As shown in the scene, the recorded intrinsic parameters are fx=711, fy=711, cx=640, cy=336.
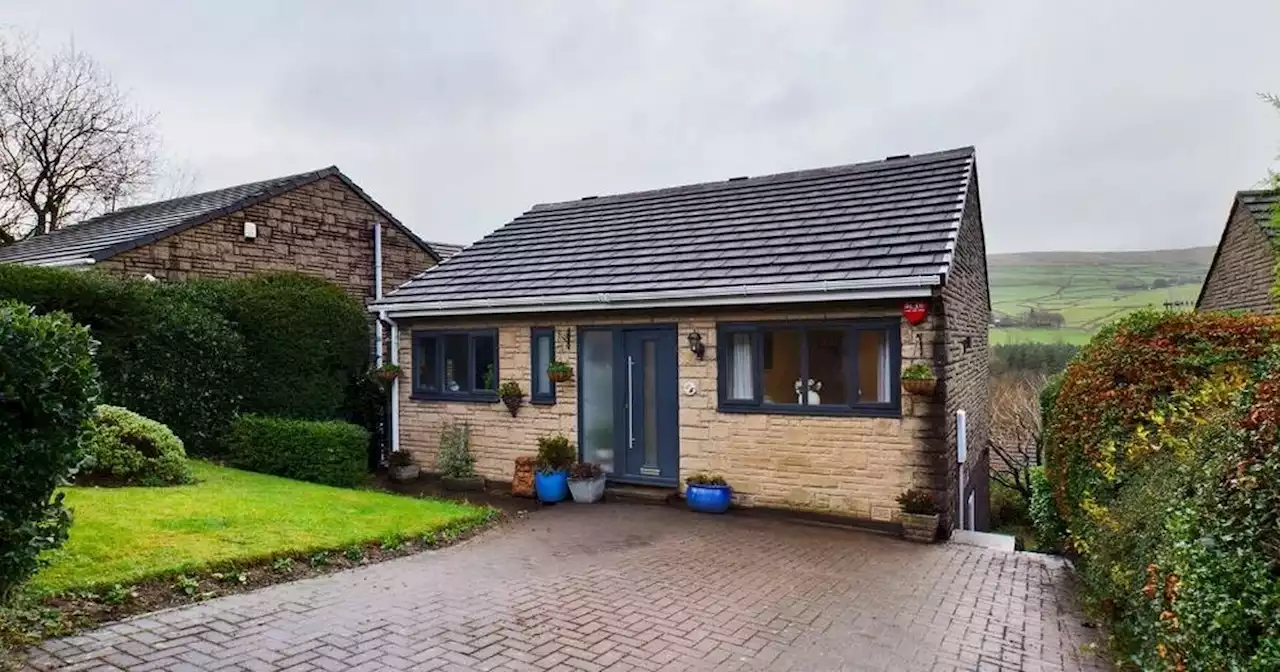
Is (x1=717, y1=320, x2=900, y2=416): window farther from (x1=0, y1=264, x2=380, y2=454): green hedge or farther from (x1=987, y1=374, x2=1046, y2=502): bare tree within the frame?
(x1=987, y1=374, x2=1046, y2=502): bare tree

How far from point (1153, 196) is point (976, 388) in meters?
9.29

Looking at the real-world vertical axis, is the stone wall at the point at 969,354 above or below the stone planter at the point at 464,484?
above

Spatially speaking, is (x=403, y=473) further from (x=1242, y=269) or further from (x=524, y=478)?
(x=1242, y=269)

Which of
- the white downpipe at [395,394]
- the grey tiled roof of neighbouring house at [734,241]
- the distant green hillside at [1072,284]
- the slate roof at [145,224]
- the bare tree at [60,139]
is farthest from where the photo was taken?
the bare tree at [60,139]

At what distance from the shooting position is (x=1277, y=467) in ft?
8.99

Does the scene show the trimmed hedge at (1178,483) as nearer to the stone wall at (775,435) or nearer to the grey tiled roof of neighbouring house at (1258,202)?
the stone wall at (775,435)

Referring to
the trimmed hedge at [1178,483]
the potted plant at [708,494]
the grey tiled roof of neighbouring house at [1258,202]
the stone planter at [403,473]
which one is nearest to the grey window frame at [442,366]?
the stone planter at [403,473]

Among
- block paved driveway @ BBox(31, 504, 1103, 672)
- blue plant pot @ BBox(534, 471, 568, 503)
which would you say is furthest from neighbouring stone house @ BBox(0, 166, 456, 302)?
block paved driveway @ BBox(31, 504, 1103, 672)

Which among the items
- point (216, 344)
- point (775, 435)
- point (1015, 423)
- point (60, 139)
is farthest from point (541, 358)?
point (60, 139)

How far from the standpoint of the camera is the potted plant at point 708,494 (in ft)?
32.8

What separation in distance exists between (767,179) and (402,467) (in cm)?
875

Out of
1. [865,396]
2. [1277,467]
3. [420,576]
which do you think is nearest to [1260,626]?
[1277,467]

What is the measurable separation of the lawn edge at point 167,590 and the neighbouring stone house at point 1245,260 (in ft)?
43.9

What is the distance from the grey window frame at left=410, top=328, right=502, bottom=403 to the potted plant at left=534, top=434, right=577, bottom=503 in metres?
1.62
